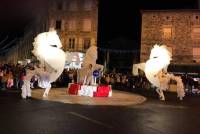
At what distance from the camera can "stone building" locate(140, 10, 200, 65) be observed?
50281 mm

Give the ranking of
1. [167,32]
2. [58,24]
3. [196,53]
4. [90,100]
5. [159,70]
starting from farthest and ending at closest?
[58,24]
[167,32]
[196,53]
[159,70]
[90,100]

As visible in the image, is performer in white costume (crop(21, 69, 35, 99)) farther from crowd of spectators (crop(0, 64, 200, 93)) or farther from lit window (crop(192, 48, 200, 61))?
lit window (crop(192, 48, 200, 61))

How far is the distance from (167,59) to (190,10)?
1122 inches

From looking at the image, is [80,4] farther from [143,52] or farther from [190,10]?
[190,10]

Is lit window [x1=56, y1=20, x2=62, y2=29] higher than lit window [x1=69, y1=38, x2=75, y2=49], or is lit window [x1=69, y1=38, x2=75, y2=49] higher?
lit window [x1=56, y1=20, x2=62, y2=29]

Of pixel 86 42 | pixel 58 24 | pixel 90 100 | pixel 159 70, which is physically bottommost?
pixel 90 100

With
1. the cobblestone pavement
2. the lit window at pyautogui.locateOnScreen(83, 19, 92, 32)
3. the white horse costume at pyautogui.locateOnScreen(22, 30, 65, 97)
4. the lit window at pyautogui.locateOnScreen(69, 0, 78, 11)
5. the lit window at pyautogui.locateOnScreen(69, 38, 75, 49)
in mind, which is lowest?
the cobblestone pavement

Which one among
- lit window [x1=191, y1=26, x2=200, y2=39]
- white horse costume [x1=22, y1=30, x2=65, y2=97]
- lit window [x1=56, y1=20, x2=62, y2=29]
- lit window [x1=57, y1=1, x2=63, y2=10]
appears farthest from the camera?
lit window [x1=57, y1=1, x2=63, y2=10]

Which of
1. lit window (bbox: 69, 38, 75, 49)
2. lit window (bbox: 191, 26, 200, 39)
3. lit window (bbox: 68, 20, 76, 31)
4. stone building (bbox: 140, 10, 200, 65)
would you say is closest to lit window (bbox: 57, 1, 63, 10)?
lit window (bbox: 68, 20, 76, 31)

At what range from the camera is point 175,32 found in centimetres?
5103

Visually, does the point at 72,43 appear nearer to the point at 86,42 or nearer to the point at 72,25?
the point at 86,42

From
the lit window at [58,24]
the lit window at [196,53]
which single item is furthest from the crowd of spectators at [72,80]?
the lit window at [58,24]

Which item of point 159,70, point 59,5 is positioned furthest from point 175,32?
point 159,70

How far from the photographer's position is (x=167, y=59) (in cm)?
2398
